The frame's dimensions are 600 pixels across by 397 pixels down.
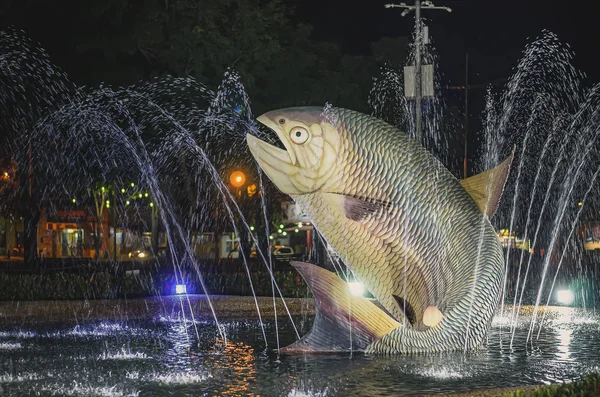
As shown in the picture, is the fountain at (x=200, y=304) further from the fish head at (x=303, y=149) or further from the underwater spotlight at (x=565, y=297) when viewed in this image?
the underwater spotlight at (x=565, y=297)

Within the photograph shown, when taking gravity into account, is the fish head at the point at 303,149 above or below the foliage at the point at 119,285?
above

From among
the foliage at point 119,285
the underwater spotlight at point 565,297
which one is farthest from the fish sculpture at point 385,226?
the foliage at point 119,285

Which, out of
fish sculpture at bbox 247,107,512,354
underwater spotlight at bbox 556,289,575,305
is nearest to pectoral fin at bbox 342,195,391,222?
fish sculpture at bbox 247,107,512,354

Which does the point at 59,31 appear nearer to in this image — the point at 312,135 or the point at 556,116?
the point at 312,135

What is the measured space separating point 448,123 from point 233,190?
1555cm

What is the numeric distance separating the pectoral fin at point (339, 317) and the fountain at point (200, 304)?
0.09m

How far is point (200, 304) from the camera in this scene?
18562mm

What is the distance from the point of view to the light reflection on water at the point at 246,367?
9.08m

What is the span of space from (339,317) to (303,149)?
2044 millimetres

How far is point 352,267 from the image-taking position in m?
10.9

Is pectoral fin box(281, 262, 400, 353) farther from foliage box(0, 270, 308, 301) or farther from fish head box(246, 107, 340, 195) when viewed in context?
foliage box(0, 270, 308, 301)

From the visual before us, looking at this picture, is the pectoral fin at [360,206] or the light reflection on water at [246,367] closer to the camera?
the light reflection on water at [246,367]

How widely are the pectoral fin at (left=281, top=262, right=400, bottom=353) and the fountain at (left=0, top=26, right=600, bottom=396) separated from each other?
3.7 inches

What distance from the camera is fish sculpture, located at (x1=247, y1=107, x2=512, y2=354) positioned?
409 inches
